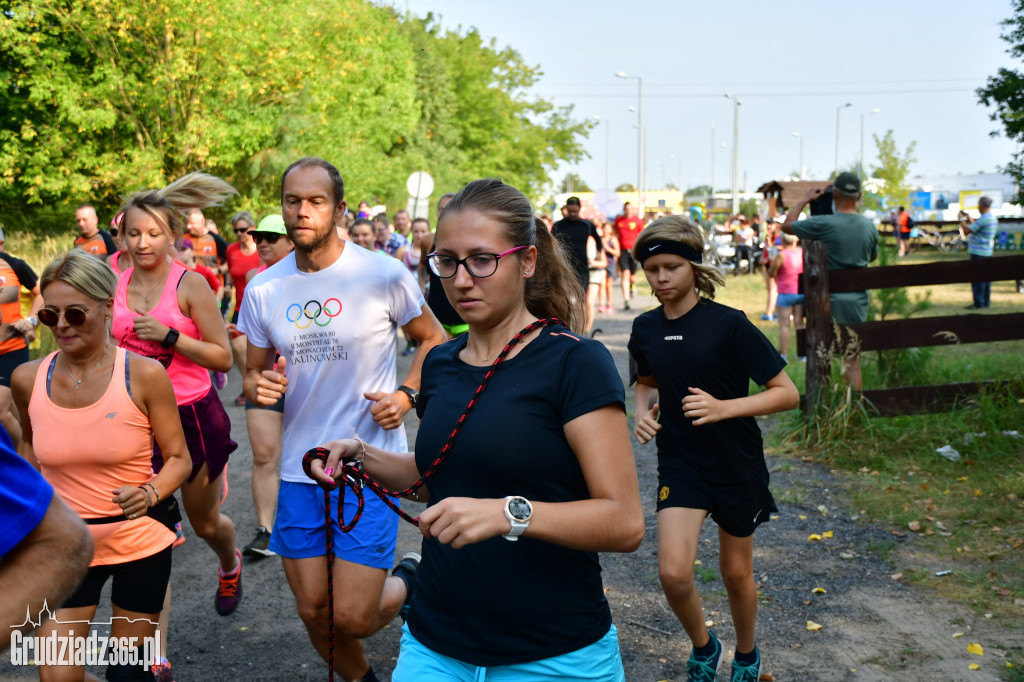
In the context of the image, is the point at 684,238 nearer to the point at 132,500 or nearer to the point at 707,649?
the point at 707,649

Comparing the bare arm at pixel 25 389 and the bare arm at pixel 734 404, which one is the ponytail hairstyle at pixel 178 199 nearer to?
the bare arm at pixel 25 389

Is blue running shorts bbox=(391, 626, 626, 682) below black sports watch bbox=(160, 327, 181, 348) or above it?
below

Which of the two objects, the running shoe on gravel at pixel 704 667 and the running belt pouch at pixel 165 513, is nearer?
the running belt pouch at pixel 165 513

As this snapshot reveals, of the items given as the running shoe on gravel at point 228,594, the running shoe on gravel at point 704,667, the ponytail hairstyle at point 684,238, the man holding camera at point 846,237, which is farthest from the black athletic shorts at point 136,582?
the man holding camera at point 846,237

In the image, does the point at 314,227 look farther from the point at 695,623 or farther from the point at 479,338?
the point at 695,623

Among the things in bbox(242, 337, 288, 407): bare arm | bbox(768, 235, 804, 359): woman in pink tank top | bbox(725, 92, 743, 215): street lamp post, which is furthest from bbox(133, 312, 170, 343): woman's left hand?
bbox(725, 92, 743, 215): street lamp post

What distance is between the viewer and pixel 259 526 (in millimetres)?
6176

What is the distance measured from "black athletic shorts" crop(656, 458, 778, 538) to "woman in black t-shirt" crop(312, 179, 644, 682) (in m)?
1.57

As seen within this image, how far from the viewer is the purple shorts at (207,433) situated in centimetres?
490

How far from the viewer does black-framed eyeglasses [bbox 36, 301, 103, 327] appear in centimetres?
353

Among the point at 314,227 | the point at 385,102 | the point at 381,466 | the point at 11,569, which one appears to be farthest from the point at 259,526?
the point at 385,102

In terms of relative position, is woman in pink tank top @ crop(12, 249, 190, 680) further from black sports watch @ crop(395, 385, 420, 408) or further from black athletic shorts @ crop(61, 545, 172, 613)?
black sports watch @ crop(395, 385, 420, 408)

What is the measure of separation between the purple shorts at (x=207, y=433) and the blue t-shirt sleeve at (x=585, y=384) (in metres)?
3.19

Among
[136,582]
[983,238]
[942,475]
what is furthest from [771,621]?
[983,238]
